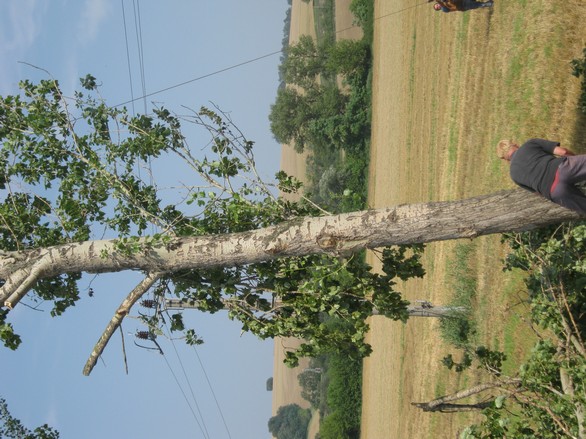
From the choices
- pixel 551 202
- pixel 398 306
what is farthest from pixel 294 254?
pixel 551 202

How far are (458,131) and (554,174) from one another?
1465 centimetres

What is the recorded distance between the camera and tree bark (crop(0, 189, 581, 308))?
630cm

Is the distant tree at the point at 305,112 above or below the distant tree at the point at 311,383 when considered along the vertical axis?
above

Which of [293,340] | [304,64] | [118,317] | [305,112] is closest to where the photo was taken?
[118,317]

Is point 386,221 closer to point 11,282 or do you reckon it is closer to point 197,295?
point 197,295

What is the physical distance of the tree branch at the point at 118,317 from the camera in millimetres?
7336

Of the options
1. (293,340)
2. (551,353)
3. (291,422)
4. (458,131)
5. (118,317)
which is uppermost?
(293,340)

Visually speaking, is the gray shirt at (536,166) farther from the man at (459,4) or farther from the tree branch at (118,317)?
the man at (459,4)

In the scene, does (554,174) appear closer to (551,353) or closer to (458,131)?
(551,353)

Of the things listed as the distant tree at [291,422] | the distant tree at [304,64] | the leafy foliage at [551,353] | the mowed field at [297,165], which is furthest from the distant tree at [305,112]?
the distant tree at [291,422]

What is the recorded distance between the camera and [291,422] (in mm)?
107438

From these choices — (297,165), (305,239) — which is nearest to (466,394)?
(305,239)

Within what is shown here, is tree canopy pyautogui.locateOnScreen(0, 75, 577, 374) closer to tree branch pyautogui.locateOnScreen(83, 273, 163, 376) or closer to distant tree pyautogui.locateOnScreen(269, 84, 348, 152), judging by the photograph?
tree branch pyautogui.locateOnScreen(83, 273, 163, 376)

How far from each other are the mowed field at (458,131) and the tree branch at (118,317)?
15.4 feet
